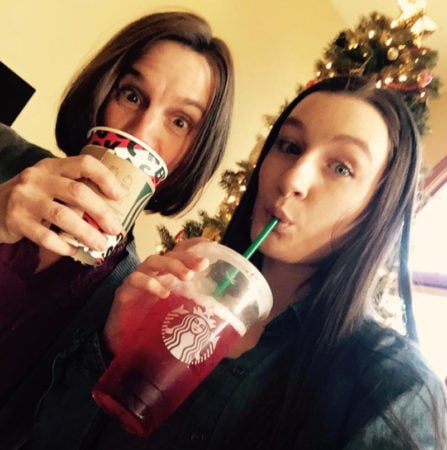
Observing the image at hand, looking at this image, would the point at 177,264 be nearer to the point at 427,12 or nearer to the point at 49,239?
the point at 49,239

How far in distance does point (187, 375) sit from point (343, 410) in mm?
194

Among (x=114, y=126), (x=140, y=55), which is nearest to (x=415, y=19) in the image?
(x=140, y=55)

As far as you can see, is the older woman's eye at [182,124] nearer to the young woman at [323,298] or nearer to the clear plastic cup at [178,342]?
the young woman at [323,298]

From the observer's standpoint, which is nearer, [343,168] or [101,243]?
[101,243]

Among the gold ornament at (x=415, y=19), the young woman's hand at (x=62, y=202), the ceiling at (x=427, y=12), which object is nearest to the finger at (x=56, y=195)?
the young woman's hand at (x=62, y=202)

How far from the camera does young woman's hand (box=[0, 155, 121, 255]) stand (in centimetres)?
53

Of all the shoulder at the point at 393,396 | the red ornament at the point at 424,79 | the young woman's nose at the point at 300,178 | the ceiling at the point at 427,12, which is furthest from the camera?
the ceiling at the point at 427,12

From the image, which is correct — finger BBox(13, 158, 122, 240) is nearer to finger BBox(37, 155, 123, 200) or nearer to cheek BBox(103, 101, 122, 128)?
finger BBox(37, 155, 123, 200)

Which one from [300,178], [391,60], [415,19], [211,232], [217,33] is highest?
[415,19]

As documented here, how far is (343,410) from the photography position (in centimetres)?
54

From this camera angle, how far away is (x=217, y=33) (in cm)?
218

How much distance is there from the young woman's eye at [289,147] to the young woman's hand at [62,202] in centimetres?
34

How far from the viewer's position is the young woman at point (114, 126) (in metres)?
0.75

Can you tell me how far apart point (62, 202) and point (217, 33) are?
1857mm
